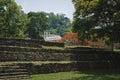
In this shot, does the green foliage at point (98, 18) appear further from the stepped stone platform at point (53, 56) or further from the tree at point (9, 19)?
the tree at point (9, 19)

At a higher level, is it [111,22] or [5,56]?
[111,22]

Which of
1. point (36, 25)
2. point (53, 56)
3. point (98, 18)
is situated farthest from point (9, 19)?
point (36, 25)

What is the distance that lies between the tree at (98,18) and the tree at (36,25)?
55.5 meters

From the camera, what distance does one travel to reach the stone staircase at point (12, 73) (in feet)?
68.9

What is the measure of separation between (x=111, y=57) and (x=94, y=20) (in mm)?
4704

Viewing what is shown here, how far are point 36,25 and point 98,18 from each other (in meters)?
62.1

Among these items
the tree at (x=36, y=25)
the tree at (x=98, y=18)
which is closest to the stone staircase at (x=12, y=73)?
the tree at (x=98, y=18)

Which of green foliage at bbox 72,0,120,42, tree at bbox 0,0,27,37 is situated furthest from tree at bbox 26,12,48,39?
green foliage at bbox 72,0,120,42

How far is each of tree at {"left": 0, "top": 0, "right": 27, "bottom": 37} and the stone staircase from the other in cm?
2867

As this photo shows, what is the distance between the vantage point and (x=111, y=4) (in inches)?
1184

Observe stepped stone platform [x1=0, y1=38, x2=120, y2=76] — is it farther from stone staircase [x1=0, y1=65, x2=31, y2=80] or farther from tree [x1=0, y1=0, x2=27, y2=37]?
tree [x1=0, y1=0, x2=27, y2=37]

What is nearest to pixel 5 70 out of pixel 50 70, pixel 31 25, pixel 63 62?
pixel 50 70

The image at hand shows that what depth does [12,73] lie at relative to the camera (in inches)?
845

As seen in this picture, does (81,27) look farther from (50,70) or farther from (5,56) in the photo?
(5,56)
